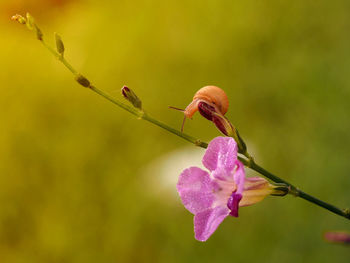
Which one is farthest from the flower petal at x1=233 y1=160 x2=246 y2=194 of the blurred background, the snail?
the blurred background

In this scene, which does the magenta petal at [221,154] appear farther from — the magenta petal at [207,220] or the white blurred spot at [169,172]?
the white blurred spot at [169,172]

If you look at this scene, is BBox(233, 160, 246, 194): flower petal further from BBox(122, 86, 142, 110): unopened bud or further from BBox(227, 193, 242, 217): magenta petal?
BBox(122, 86, 142, 110): unopened bud

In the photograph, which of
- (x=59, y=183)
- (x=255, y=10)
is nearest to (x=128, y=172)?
(x=59, y=183)

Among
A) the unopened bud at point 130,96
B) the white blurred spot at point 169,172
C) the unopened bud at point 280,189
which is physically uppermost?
the unopened bud at point 130,96

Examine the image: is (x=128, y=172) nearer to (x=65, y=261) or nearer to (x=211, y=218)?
(x=65, y=261)

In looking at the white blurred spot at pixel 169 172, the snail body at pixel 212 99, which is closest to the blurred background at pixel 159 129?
the white blurred spot at pixel 169 172

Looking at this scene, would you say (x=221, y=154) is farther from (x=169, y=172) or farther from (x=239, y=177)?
(x=169, y=172)

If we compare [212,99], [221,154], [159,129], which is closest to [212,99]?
[212,99]
